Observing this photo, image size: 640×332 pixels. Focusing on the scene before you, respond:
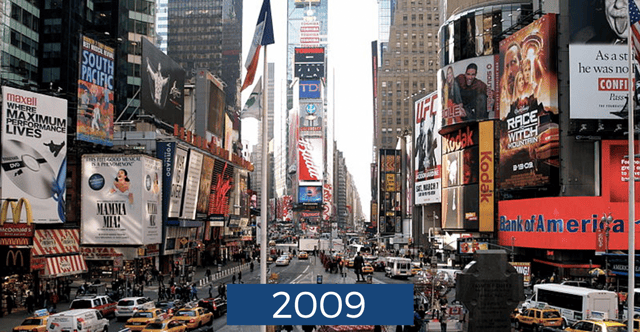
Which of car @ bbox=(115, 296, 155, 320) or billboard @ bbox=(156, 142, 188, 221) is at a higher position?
billboard @ bbox=(156, 142, 188, 221)

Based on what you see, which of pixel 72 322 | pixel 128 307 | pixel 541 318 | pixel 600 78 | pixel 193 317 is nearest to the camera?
pixel 72 322

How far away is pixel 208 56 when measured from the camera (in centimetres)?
18675

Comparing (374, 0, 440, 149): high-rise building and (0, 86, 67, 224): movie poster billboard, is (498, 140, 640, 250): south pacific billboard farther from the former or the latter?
(374, 0, 440, 149): high-rise building

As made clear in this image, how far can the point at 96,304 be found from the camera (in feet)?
115

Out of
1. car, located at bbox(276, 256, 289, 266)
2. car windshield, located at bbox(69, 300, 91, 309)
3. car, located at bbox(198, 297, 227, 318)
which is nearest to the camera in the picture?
car windshield, located at bbox(69, 300, 91, 309)

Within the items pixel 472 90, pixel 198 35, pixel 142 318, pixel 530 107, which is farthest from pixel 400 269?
pixel 198 35

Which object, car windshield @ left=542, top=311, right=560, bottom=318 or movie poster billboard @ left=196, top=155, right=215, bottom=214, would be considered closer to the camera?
car windshield @ left=542, top=311, right=560, bottom=318

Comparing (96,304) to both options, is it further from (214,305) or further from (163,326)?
(163,326)

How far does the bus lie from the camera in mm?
31953

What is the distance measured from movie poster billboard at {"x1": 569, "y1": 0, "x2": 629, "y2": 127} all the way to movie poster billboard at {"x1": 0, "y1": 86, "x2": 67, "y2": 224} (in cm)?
4104

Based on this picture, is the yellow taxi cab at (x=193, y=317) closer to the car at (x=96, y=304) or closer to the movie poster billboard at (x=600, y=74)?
the car at (x=96, y=304)

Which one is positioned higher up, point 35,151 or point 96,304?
point 35,151

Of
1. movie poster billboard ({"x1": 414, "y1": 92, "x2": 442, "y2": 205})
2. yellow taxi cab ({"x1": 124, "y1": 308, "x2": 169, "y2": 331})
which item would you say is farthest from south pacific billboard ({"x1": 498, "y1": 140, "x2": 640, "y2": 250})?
yellow taxi cab ({"x1": 124, "y1": 308, "x2": 169, "y2": 331})

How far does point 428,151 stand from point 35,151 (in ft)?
230
